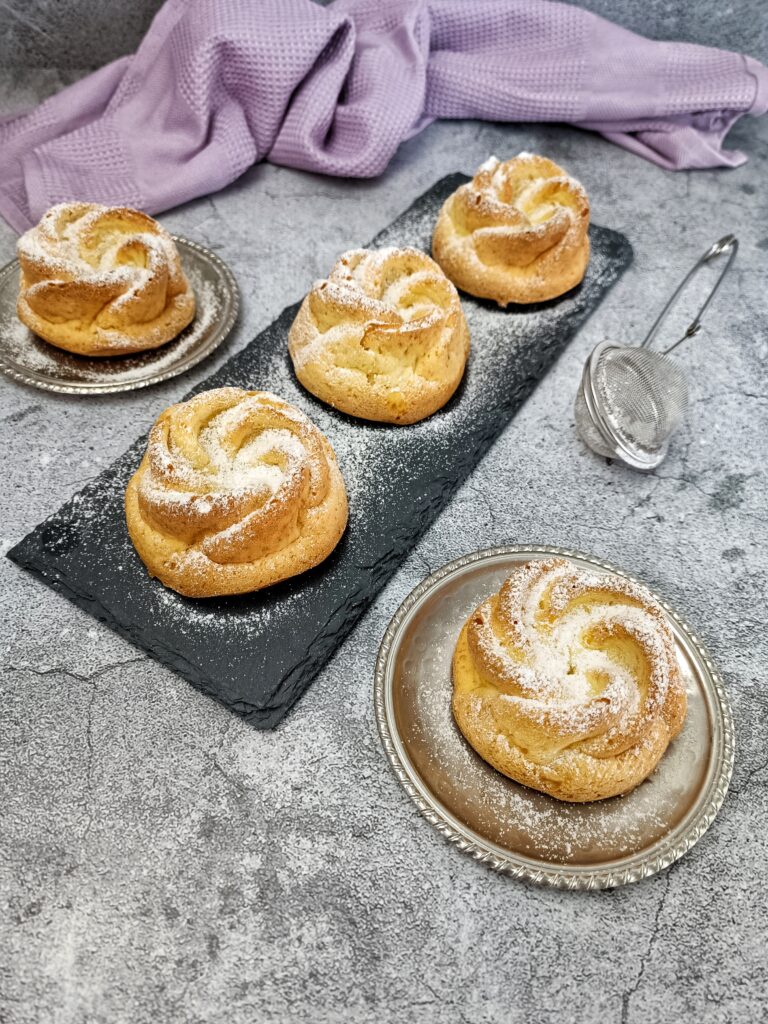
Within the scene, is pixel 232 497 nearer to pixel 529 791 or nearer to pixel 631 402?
pixel 529 791

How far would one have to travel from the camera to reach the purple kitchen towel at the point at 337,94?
2.45m

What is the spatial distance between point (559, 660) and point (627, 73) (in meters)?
2.44

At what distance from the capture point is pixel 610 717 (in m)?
1.25

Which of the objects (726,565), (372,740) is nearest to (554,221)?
(726,565)

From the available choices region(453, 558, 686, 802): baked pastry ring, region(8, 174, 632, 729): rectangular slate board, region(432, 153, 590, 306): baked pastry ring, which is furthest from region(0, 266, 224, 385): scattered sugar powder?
region(453, 558, 686, 802): baked pastry ring

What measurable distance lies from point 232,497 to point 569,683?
2.19ft

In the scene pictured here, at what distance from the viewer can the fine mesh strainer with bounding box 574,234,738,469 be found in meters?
1.91

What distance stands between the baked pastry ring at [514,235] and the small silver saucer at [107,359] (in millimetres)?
630

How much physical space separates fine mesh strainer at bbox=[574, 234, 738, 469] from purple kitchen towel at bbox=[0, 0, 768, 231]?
1.13 meters

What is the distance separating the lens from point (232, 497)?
4.83 ft

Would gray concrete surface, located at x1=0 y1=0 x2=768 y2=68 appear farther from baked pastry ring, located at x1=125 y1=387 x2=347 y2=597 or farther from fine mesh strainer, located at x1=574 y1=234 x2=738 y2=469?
baked pastry ring, located at x1=125 y1=387 x2=347 y2=597

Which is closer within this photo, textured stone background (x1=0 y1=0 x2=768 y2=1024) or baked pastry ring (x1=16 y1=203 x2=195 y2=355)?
textured stone background (x1=0 y1=0 x2=768 y2=1024)

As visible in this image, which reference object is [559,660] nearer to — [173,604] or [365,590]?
[365,590]

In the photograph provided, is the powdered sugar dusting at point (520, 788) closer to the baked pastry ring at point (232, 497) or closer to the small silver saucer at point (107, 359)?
the baked pastry ring at point (232, 497)
